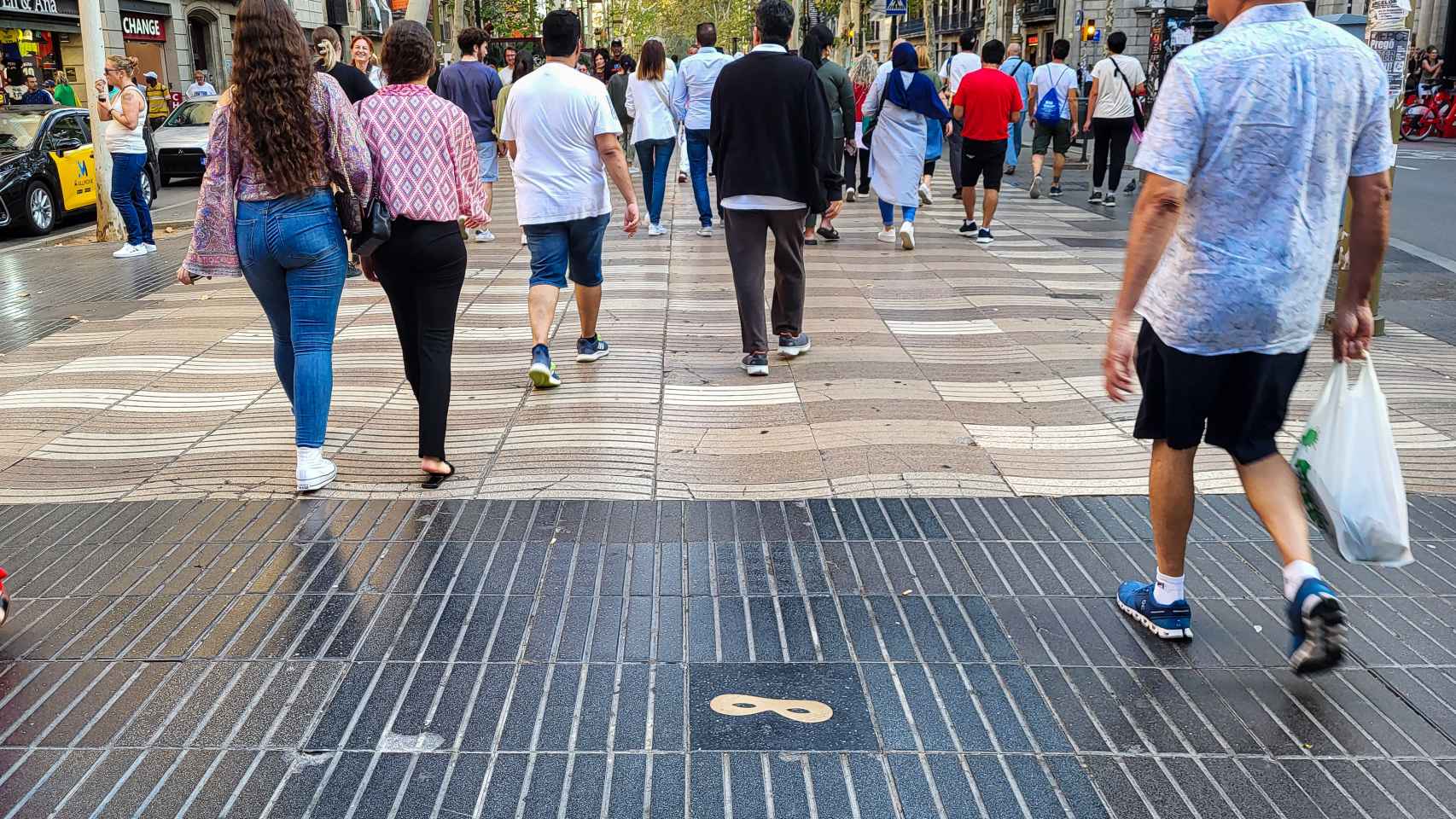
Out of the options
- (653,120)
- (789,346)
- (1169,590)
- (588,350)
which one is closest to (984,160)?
(653,120)

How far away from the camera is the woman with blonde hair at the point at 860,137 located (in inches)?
589

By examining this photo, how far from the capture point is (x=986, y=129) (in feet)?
38.1

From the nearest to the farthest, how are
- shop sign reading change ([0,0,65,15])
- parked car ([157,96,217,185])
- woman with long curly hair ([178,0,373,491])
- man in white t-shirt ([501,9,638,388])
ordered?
woman with long curly hair ([178,0,373,491]) < man in white t-shirt ([501,9,638,388]) < parked car ([157,96,217,185]) < shop sign reading change ([0,0,65,15])

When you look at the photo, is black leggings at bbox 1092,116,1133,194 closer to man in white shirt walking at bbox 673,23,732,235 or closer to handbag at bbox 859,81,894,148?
handbag at bbox 859,81,894,148

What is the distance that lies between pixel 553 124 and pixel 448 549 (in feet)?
9.21

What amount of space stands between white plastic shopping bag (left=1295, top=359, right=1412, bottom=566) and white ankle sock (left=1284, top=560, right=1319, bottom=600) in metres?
0.11

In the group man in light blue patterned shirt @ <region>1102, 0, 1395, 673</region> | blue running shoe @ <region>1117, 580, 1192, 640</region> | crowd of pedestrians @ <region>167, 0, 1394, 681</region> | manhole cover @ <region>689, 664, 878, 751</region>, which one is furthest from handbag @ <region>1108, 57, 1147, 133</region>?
manhole cover @ <region>689, 664, 878, 751</region>

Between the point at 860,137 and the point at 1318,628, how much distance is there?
1331 centimetres

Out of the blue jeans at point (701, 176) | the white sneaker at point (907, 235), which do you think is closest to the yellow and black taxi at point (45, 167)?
the blue jeans at point (701, 176)

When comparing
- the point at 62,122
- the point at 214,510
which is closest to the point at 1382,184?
the point at 214,510

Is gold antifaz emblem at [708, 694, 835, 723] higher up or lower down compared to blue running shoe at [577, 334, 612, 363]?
lower down

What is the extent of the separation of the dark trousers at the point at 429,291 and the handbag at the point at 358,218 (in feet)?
0.43

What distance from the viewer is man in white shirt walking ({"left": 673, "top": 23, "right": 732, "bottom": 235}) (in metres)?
12.6

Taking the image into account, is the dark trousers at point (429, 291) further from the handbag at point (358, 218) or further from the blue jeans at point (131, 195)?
the blue jeans at point (131, 195)
